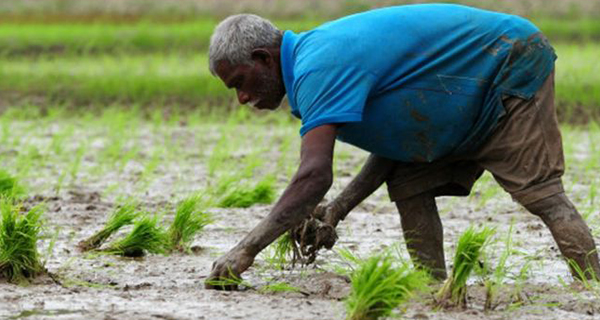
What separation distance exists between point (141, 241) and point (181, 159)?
306 cm

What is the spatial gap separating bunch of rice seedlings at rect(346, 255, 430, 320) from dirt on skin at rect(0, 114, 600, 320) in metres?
0.16

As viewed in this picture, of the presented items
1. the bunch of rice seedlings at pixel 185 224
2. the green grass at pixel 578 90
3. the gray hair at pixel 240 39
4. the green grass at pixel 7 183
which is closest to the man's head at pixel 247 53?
the gray hair at pixel 240 39

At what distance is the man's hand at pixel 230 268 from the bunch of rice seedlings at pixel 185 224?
2.89ft

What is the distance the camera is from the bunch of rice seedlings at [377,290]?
3299 mm

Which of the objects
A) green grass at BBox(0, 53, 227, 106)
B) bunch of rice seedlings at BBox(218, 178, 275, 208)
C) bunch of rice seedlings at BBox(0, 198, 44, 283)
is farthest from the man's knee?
green grass at BBox(0, 53, 227, 106)

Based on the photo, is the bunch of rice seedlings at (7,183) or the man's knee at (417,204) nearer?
the man's knee at (417,204)

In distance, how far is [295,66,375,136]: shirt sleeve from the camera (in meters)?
3.58

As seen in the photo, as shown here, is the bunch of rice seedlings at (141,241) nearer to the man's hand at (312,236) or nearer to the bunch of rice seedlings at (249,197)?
the man's hand at (312,236)

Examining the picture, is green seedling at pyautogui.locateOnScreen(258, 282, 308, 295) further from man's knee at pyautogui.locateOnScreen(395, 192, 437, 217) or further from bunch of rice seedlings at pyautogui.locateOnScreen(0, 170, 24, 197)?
bunch of rice seedlings at pyautogui.locateOnScreen(0, 170, 24, 197)

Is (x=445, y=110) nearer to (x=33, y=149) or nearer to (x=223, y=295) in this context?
(x=223, y=295)

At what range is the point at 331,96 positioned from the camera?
360cm

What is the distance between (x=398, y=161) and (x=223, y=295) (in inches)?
36.0

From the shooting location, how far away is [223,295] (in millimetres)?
3740

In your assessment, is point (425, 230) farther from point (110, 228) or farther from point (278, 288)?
point (110, 228)
